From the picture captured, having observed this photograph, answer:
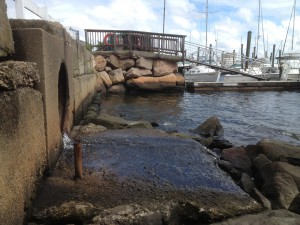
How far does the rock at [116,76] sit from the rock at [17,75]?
1735 centimetres

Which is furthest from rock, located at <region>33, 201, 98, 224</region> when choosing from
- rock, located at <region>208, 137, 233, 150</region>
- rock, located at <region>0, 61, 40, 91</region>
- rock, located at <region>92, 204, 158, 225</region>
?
rock, located at <region>208, 137, 233, 150</region>

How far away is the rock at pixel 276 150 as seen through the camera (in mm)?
6070

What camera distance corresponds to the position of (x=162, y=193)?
3.80m

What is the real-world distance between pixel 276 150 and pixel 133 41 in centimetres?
1673

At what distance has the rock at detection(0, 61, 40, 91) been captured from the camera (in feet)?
8.85

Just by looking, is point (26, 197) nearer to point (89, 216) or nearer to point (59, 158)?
point (89, 216)

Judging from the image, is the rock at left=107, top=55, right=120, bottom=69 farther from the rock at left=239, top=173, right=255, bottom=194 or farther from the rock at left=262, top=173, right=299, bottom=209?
the rock at left=262, top=173, right=299, bottom=209

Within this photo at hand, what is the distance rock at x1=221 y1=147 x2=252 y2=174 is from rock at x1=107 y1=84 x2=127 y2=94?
15.0 meters

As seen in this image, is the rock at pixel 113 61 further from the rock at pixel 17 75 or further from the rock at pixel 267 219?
the rock at pixel 267 219

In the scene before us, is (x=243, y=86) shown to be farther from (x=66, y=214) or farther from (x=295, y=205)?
(x=66, y=214)

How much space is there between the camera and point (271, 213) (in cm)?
355

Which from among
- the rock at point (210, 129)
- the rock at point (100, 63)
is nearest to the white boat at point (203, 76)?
the rock at point (100, 63)

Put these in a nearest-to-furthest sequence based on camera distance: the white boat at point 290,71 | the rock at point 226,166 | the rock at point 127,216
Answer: the rock at point 127,216 → the rock at point 226,166 → the white boat at point 290,71

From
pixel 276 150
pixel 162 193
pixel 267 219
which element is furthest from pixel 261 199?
pixel 276 150
